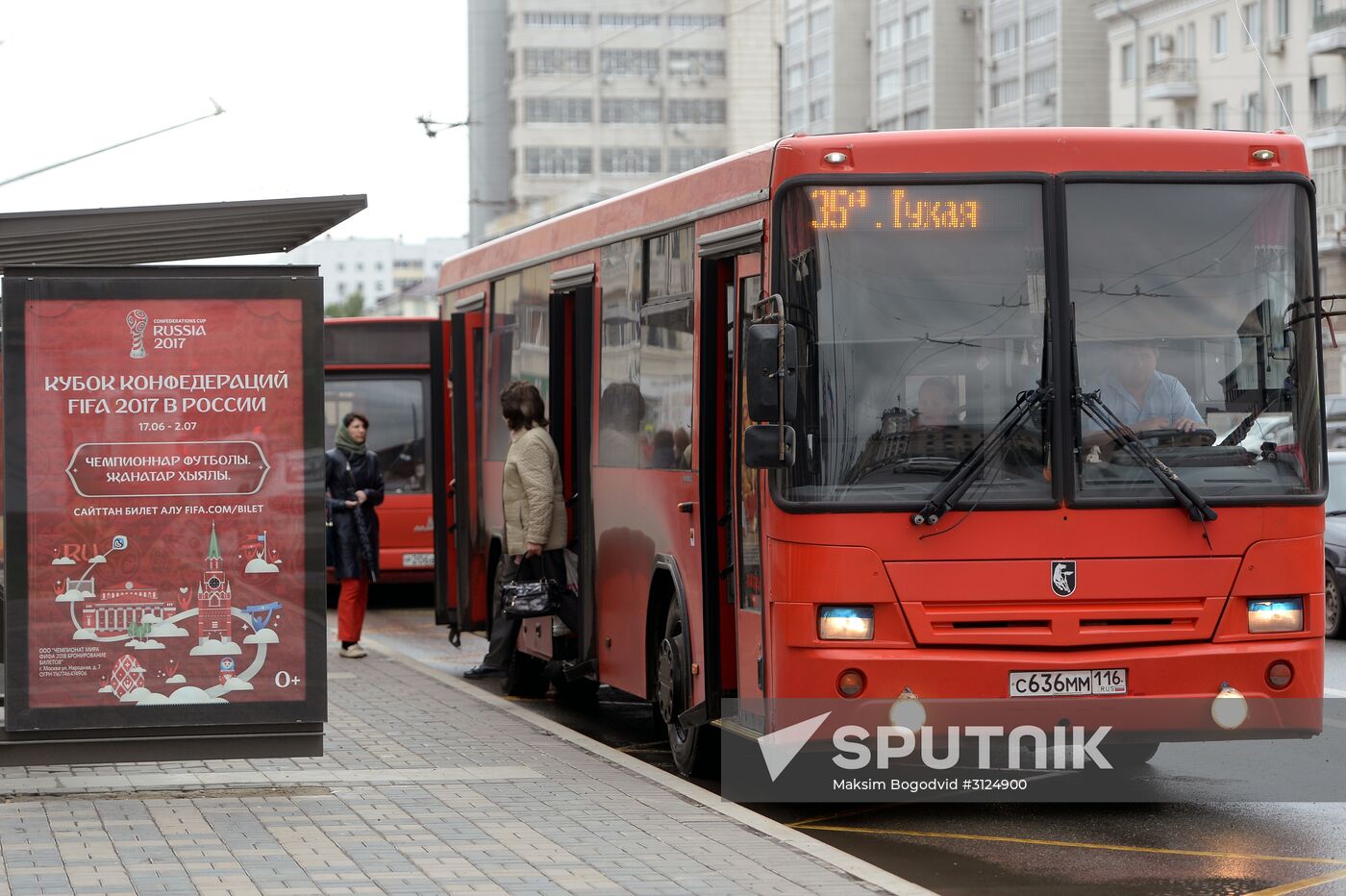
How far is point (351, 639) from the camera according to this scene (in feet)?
54.9

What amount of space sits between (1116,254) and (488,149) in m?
123

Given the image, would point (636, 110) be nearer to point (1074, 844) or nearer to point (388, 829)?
point (1074, 844)

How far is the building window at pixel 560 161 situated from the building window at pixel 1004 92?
40355 mm

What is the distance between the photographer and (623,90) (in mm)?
124500

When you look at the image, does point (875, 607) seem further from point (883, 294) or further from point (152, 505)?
point (152, 505)

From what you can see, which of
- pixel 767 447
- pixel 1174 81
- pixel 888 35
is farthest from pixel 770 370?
pixel 888 35

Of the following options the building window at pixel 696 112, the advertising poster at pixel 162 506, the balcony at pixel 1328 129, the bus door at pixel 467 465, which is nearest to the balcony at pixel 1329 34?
the balcony at pixel 1328 129

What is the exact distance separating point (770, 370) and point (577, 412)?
3.96m

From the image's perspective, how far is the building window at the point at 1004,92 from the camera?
286 ft

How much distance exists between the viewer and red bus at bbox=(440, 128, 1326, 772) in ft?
28.9

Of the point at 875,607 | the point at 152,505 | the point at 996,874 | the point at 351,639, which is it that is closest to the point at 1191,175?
the point at 875,607

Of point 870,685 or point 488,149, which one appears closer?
point 870,685

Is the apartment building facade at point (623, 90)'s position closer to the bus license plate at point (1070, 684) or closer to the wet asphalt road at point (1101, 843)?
the wet asphalt road at point (1101, 843)

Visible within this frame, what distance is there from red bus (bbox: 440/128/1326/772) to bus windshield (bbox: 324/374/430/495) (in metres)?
14.6
